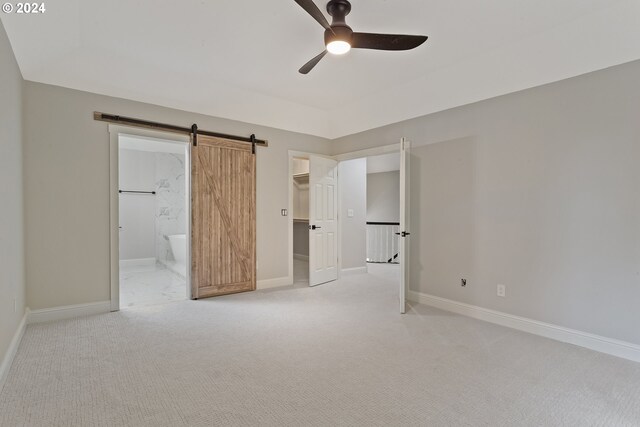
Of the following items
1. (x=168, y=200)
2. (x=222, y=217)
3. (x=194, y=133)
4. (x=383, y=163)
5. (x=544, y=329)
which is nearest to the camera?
(x=544, y=329)

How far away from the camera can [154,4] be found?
263 centimetres

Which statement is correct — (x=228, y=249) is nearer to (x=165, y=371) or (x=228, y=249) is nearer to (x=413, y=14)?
(x=165, y=371)

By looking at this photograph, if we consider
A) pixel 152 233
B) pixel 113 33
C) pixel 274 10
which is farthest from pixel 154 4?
pixel 152 233

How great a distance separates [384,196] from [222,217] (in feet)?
18.5

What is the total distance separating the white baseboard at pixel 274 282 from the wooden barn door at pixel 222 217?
13 centimetres

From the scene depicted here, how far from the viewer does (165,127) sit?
4.08 metres

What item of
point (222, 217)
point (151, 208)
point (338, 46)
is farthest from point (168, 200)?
point (338, 46)

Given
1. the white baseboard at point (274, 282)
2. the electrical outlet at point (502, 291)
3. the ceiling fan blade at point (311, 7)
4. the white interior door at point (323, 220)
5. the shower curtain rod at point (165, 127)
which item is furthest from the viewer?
the white interior door at point (323, 220)

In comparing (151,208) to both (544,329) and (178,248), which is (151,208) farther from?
(544,329)

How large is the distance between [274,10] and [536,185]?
299 centimetres

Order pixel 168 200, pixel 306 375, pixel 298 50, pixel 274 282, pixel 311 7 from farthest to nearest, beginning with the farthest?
pixel 168 200 < pixel 274 282 < pixel 298 50 < pixel 306 375 < pixel 311 7

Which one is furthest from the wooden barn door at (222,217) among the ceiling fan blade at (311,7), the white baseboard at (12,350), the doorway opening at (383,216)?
the doorway opening at (383,216)

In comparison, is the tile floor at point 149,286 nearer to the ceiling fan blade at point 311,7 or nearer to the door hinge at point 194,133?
the door hinge at point 194,133

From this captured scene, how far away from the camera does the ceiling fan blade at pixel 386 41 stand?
7.86ft
